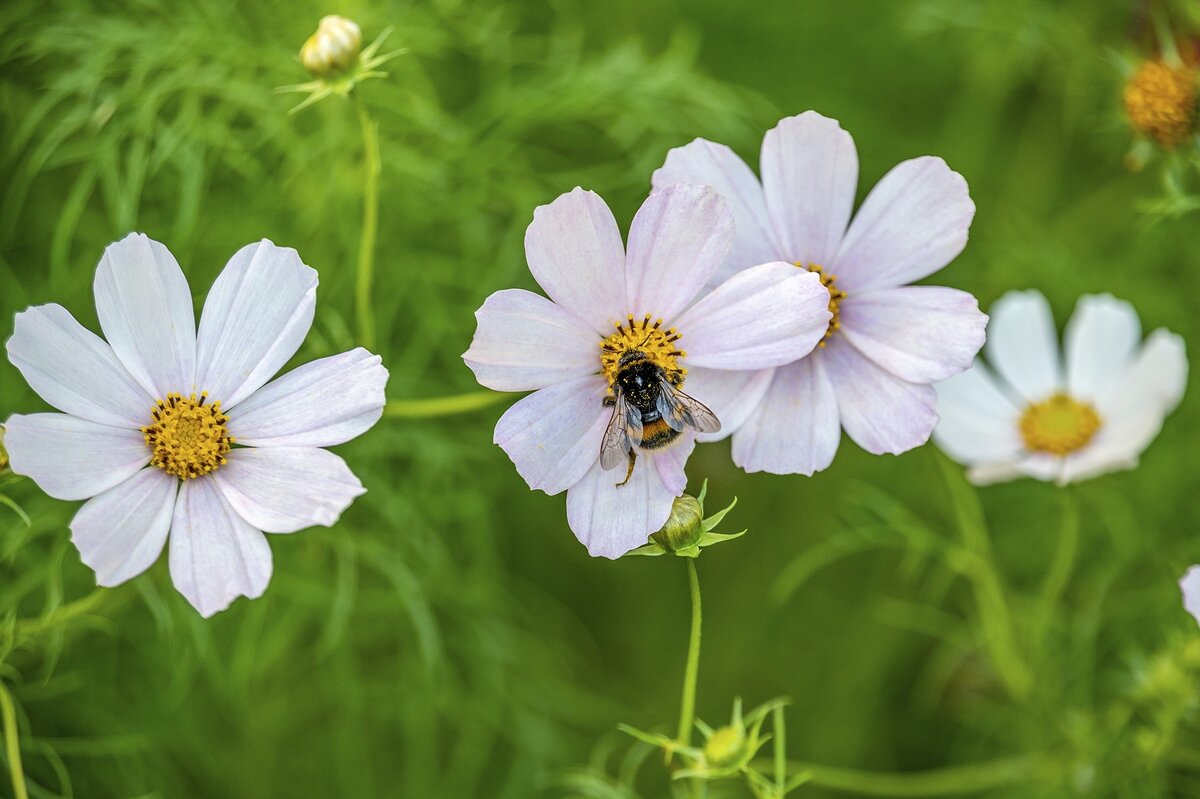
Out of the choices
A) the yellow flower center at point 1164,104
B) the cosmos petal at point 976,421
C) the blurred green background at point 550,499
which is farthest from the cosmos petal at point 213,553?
the yellow flower center at point 1164,104

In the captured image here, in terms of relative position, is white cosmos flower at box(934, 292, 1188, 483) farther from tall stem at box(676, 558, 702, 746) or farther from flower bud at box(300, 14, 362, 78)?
flower bud at box(300, 14, 362, 78)

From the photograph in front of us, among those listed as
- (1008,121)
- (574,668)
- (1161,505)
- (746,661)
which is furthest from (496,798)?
(1008,121)

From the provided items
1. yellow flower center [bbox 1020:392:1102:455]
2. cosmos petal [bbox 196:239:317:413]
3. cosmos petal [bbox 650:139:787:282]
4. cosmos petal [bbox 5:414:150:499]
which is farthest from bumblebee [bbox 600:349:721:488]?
yellow flower center [bbox 1020:392:1102:455]

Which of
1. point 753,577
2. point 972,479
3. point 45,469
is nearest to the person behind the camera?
point 45,469

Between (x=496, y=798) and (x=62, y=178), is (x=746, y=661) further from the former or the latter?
(x=62, y=178)

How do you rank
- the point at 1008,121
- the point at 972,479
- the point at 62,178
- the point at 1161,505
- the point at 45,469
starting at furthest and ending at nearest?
the point at 1008,121
the point at 1161,505
the point at 62,178
the point at 972,479
the point at 45,469

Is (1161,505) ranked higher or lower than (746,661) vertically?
higher

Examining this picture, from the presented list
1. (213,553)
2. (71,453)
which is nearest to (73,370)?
(71,453)

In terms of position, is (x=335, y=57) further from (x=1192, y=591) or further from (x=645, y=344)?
(x=1192, y=591)
